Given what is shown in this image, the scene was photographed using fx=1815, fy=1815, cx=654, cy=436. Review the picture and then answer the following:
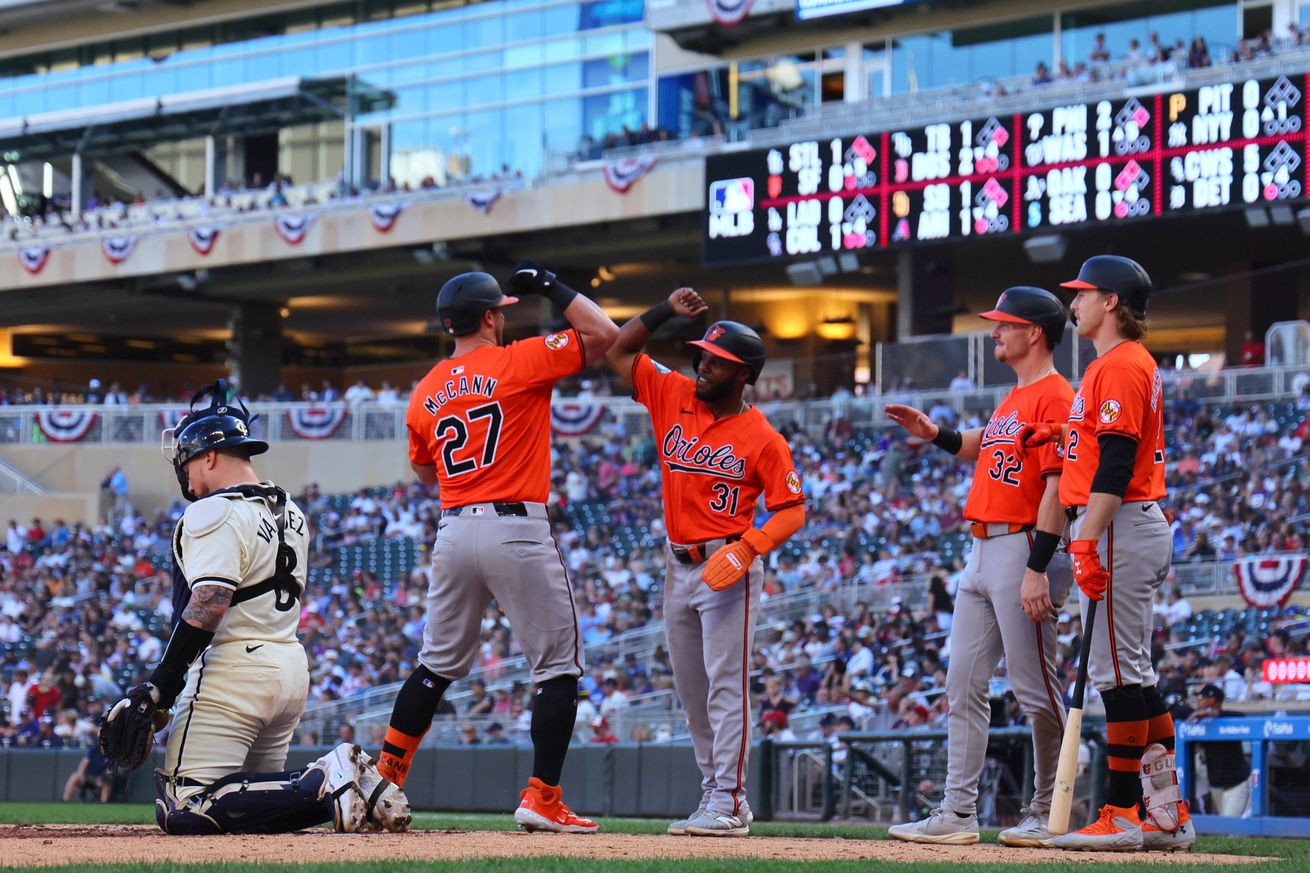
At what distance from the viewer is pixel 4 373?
49.8 m

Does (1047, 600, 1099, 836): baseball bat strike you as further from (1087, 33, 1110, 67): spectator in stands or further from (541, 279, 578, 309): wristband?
(1087, 33, 1110, 67): spectator in stands

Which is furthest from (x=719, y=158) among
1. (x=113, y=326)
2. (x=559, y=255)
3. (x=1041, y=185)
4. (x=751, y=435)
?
(x=113, y=326)

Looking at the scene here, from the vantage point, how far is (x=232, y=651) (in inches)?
275

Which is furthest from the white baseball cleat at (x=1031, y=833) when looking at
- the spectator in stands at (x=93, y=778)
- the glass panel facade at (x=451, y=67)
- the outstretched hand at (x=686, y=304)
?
the glass panel facade at (x=451, y=67)

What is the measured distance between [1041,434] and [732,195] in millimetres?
21298

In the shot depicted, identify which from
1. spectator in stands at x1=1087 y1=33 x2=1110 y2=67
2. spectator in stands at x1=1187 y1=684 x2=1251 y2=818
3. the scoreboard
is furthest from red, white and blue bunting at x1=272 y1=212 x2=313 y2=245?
spectator in stands at x1=1187 y1=684 x2=1251 y2=818

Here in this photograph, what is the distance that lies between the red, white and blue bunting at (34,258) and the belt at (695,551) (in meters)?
37.0

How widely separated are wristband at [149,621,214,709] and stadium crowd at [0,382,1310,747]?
27.1 ft

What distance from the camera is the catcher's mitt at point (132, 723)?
6.64 meters

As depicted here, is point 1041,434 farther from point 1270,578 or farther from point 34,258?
point 34,258

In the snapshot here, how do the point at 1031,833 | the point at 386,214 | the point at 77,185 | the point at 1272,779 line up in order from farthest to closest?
the point at 77,185 → the point at 386,214 → the point at 1272,779 → the point at 1031,833

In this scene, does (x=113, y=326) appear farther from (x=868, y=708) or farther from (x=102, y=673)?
(x=868, y=708)

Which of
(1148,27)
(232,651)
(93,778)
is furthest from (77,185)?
(232,651)

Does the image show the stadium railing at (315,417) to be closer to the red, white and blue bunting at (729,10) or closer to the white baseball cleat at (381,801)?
the red, white and blue bunting at (729,10)
